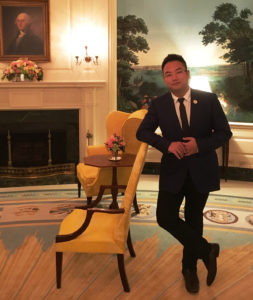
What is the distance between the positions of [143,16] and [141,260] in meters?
4.50

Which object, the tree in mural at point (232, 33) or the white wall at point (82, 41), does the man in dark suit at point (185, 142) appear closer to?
the white wall at point (82, 41)

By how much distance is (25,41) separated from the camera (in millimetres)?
6203

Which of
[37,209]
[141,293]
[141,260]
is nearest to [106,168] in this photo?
[37,209]

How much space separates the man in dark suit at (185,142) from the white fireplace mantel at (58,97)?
3.76 meters

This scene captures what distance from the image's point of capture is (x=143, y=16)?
6.45 m

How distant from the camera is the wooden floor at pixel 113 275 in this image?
112 inches

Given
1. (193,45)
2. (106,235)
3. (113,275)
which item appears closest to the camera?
(106,235)

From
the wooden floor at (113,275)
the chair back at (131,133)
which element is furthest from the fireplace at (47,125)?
the wooden floor at (113,275)

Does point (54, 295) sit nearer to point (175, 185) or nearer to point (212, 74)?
point (175, 185)

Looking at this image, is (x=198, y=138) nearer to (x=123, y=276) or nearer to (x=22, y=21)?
(x=123, y=276)

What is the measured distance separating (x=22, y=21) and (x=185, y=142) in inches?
183

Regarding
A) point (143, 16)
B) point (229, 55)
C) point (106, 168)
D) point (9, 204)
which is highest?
point (143, 16)

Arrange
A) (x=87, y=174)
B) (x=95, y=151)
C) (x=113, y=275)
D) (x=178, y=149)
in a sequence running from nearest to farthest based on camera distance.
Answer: (x=178, y=149) → (x=113, y=275) → (x=87, y=174) → (x=95, y=151)

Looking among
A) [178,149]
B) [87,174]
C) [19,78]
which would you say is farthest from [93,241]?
[19,78]
